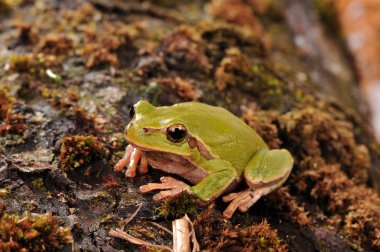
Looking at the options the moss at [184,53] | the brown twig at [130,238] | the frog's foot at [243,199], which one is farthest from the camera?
the moss at [184,53]

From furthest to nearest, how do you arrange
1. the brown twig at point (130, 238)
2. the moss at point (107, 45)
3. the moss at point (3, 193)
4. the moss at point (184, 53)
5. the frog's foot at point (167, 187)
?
the moss at point (184, 53) → the moss at point (107, 45) → the frog's foot at point (167, 187) → the moss at point (3, 193) → the brown twig at point (130, 238)

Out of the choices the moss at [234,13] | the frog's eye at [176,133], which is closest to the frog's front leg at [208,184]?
the frog's eye at [176,133]

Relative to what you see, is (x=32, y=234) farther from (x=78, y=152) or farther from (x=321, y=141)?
(x=321, y=141)

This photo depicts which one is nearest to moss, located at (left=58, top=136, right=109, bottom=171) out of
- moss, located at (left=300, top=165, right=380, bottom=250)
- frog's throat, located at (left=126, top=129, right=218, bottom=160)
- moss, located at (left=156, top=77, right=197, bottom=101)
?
frog's throat, located at (left=126, top=129, right=218, bottom=160)

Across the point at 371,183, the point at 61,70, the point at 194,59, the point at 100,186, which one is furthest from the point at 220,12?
the point at 100,186

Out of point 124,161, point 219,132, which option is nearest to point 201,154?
point 219,132

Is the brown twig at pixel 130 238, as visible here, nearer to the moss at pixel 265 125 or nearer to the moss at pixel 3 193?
the moss at pixel 3 193

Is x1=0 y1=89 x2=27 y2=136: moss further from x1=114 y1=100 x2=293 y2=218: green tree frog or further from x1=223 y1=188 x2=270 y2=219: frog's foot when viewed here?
x1=223 y1=188 x2=270 y2=219: frog's foot
